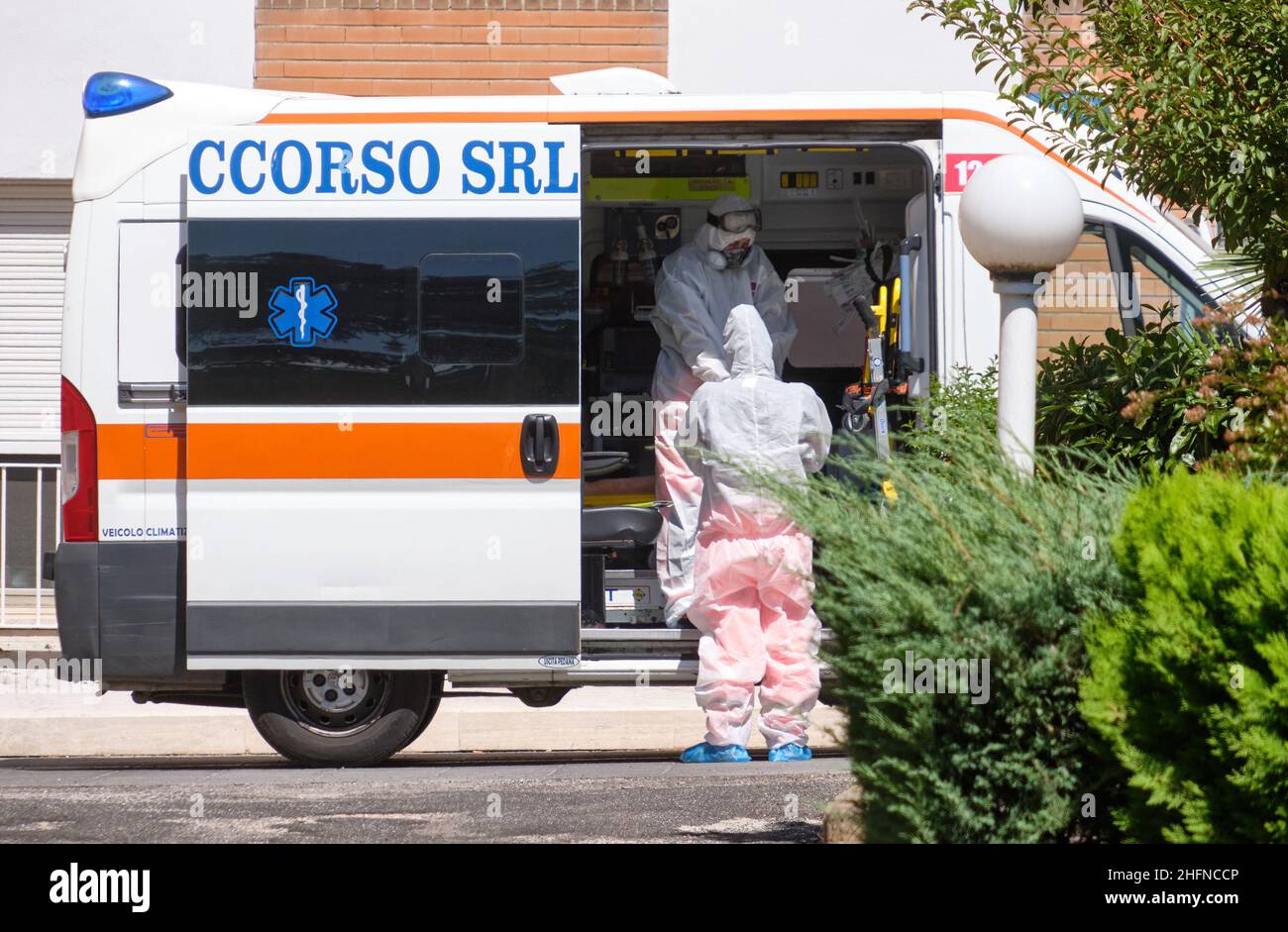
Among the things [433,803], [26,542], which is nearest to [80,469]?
[433,803]

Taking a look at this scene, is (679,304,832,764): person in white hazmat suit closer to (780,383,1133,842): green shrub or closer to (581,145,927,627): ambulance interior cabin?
(581,145,927,627): ambulance interior cabin

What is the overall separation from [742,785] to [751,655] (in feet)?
2.42

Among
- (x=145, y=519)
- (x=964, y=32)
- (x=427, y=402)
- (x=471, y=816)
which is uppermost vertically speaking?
(x=964, y=32)

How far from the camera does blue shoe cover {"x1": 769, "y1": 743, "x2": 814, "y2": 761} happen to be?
7.02 m

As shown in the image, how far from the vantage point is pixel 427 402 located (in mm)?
6797

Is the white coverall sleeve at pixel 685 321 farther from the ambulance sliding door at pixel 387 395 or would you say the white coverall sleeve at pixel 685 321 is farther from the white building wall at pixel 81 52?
the white building wall at pixel 81 52

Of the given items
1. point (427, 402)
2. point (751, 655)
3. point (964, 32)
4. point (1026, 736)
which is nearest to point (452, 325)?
point (427, 402)

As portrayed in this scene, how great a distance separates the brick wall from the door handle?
5134mm

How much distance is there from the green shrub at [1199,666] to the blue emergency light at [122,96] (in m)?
4.81

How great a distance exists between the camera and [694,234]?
31.2ft

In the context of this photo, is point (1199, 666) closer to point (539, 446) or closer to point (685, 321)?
point (539, 446)

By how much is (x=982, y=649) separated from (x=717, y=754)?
12.0ft

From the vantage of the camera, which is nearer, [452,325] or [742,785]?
[742,785]
